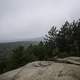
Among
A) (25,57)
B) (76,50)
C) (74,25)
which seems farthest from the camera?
(74,25)

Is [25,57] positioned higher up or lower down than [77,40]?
lower down

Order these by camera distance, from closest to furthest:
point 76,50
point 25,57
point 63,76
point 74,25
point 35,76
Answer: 1. point 63,76
2. point 35,76
3. point 25,57
4. point 76,50
5. point 74,25

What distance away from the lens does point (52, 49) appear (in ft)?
119

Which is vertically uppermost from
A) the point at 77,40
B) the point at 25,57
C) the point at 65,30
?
the point at 65,30

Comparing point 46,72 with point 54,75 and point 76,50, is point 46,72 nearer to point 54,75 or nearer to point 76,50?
point 54,75

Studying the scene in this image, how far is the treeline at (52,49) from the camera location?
1039 inches

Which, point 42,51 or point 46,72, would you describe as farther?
point 42,51

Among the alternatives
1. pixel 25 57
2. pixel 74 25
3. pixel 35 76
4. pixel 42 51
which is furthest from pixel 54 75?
pixel 74 25

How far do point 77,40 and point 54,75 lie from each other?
28250 millimetres

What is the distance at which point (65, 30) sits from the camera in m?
40.5

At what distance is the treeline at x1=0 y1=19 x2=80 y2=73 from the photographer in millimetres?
26391

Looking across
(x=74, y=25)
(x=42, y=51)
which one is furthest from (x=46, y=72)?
(x=74, y=25)

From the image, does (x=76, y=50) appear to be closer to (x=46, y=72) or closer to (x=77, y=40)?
(x=77, y=40)

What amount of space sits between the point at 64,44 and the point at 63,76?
30524mm
